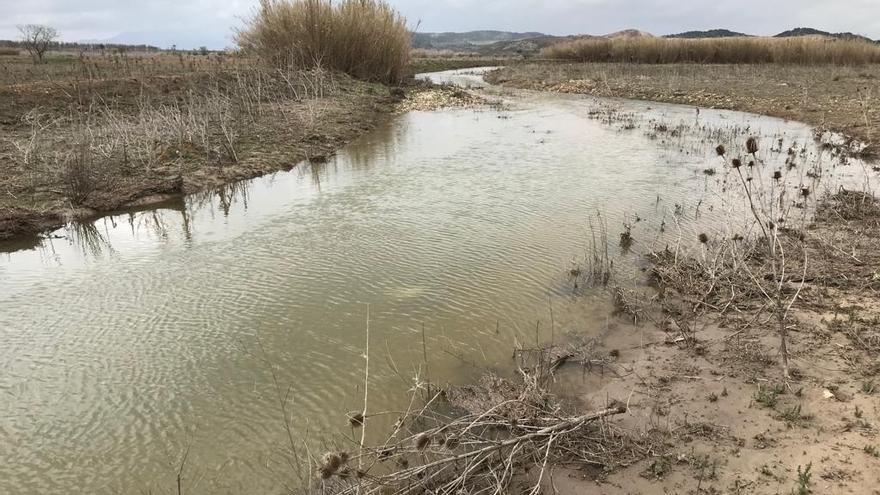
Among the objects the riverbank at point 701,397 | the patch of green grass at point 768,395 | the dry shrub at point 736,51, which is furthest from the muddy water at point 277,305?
the dry shrub at point 736,51

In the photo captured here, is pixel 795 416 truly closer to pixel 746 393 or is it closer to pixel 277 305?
pixel 746 393

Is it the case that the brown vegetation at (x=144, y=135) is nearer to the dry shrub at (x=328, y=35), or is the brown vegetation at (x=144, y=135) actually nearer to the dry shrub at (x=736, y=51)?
the dry shrub at (x=328, y=35)

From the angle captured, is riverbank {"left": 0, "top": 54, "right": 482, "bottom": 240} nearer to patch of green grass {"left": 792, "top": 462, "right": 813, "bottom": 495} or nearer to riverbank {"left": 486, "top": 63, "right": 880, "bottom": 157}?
patch of green grass {"left": 792, "top": 462, "right": 813, "bottom": 495}

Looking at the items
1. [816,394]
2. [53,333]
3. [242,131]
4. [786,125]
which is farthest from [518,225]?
[786,125]

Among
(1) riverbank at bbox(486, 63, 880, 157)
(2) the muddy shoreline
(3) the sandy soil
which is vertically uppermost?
(1) riverbank at bbox(486, 63, 880, 157)

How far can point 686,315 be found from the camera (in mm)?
4598

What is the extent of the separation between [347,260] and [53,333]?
108 inches

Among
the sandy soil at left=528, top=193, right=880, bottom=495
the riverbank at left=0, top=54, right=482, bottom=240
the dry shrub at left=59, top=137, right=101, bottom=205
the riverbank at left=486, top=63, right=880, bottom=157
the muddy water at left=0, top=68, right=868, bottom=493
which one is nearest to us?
the sandy soil at left=528, top=193, right=880, bottom=495

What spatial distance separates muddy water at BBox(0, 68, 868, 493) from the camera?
11.3ft

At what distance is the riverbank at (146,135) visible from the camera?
7.79 metres

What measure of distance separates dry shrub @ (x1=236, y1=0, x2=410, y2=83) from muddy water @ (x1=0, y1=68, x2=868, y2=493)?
34.0 feet

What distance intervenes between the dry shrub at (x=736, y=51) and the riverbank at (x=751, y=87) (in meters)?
1.81

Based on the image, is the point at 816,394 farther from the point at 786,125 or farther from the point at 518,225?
the point at 786,125

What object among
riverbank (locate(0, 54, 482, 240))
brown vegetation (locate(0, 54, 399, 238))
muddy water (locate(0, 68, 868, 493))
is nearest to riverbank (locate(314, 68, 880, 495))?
muddy water (locate(0, 68, 868, 493))
